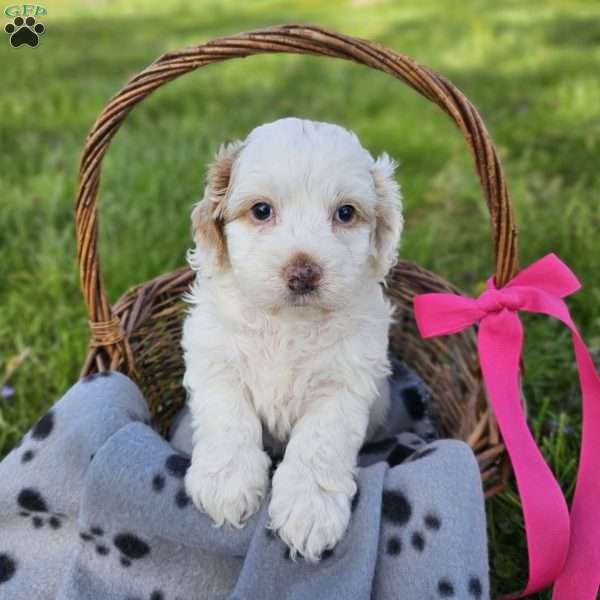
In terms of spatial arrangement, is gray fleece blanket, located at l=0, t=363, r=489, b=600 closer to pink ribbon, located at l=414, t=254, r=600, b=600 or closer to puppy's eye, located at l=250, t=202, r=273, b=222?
pink ribbon, located at l=414, t=254, r=600, b=600

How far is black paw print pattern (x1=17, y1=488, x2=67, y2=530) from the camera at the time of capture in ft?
7.57

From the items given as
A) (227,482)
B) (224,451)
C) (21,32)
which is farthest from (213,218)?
(21,32)

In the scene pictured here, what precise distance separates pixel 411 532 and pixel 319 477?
30 cm

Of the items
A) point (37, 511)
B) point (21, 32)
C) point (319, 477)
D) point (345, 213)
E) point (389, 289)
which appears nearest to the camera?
point (319, 477)

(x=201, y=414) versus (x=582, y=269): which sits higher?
(x=582, y=269)

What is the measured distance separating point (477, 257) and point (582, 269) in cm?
65

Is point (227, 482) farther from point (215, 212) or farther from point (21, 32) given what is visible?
point (21, 32)

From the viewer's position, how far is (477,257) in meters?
4.55

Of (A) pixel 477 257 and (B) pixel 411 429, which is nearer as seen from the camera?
(B) pixel 411 429

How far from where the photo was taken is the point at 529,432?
242 centimetres

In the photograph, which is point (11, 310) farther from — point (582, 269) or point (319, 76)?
point (319, 76)

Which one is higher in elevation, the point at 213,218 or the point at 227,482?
the point at 213,218

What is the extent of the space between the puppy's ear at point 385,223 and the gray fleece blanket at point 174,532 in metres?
0.64

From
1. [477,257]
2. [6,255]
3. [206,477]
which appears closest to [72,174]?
[6,255]
